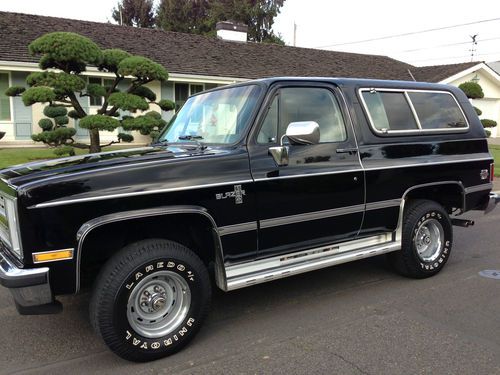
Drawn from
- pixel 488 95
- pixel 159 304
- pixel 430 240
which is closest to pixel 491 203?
pixel 430 240

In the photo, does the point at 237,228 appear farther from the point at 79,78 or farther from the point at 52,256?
the point at 79,78

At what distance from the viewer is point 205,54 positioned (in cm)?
2202

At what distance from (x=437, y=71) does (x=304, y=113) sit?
26.9 meters

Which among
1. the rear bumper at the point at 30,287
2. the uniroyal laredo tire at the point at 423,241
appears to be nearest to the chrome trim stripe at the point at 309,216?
the uniroyal laredo tire at the point at 423,241

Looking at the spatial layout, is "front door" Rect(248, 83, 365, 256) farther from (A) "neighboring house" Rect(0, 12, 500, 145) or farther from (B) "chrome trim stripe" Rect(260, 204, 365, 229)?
(A) "neighboring house" Rect(0, 12, 500, 145)

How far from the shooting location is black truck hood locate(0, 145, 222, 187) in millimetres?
3186

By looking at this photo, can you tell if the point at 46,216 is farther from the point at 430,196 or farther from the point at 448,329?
the point at 430,196

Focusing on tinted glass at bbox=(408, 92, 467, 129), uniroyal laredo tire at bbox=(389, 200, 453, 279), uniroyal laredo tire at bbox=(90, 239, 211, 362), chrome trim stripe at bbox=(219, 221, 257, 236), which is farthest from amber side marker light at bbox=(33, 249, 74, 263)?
tinted glass at bbox=(408, 92, 467, 129)

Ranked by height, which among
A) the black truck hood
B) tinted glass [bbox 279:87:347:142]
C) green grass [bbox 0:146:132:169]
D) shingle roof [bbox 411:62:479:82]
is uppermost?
shingle roof [bbox 411:62:479:82]

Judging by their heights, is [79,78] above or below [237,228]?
above

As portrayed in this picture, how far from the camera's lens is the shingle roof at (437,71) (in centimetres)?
2627

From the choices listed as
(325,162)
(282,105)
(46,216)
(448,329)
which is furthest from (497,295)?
(46,216)

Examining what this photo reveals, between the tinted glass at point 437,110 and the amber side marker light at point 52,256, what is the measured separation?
3.70m

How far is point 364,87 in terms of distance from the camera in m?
4.54
